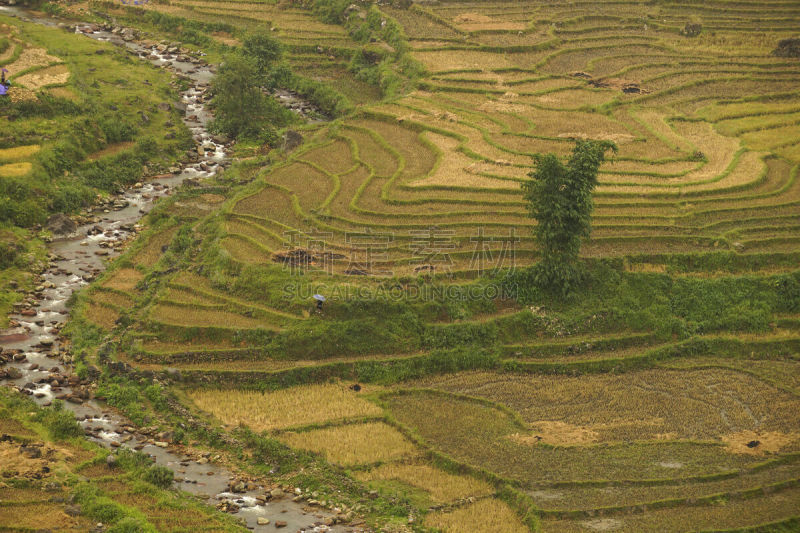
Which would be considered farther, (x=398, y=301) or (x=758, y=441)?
(x=398, y=301)

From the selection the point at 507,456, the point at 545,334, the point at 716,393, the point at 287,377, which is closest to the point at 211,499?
the point at 287,377

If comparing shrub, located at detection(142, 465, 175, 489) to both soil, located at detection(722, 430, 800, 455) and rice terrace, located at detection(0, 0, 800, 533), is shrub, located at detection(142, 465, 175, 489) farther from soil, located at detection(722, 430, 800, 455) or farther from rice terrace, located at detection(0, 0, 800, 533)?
soil, located at detection(722, 430, 800, 455)

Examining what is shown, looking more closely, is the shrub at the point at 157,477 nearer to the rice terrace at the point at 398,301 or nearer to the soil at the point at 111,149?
the rice terrace at the point at 398,301

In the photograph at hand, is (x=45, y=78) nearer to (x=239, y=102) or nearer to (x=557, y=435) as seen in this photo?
(x=239, y=102)

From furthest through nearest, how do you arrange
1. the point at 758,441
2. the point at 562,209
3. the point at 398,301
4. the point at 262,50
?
the point at 262,50
the point at 562,209
the point at 398,301
the point at 758,441

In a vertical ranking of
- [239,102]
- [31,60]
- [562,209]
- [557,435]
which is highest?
[31,60]

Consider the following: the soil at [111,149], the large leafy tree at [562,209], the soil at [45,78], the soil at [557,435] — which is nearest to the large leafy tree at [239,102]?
the soil at [111,149]

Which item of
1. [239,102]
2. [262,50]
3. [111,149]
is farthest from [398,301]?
[262,50]

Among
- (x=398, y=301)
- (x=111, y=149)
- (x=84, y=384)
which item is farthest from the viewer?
(x=111, y=149)
